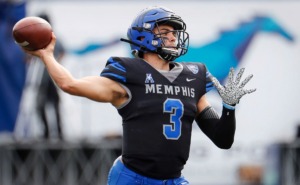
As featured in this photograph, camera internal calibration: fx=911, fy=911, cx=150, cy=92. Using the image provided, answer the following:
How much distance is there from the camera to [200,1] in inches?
539

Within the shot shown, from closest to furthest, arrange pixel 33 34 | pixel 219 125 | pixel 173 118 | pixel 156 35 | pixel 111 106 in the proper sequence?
pixel 33 34 < pixel 173 118 < pixel 156 35 < pixel 219 125 < pixel 111 106

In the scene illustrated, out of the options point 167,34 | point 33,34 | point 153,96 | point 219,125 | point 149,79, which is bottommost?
point 219,125

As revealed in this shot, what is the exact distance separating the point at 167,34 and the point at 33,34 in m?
0.97

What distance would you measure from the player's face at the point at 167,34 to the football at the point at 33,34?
78cm

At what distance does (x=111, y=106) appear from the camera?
504 inches

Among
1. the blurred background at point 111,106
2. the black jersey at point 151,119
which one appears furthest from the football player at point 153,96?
the blurred background at point 111,106

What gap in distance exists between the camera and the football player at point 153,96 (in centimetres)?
632

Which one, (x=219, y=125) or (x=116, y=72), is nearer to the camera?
(x=116, y=72)

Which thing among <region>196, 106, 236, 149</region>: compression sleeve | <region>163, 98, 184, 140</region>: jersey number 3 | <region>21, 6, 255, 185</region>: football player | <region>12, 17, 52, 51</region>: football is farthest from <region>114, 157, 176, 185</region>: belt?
<region>12, 17, 52, 51</region>: football

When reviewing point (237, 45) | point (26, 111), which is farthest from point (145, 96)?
point (237, 45)

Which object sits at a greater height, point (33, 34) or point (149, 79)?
point (33, 34)

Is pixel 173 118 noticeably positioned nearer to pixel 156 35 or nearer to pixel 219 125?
pixel 219 125

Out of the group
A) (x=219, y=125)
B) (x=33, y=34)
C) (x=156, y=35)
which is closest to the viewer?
(x=33, y=34)

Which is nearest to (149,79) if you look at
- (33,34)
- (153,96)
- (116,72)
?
(153,96)
